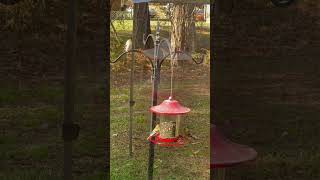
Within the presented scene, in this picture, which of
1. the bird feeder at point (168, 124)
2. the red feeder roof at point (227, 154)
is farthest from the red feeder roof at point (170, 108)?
the red feeder roof at point (227, 154)

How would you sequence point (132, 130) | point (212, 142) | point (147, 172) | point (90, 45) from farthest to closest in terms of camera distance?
point (90, 45), point (147, 172), point (132, 130), point (212, 142)

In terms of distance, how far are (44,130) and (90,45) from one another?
1.11 metres

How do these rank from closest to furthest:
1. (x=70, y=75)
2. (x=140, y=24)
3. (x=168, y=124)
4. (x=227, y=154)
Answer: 1. (x=70, y=75)
2. (x=227, y=154)
3. (x=140, y=24)
4. (x=168, y=124)

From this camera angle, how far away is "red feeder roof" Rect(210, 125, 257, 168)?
1.73m

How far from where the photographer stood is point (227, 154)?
1.74 metres

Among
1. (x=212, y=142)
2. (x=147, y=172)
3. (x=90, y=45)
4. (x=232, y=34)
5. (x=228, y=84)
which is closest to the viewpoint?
(x=212, y=142)

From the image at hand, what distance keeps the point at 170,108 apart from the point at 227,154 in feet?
1.08

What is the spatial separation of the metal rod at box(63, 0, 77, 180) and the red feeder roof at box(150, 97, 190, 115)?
1.73ft

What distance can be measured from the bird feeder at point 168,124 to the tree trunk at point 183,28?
0.22 m

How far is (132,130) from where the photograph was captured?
1982 millimetres

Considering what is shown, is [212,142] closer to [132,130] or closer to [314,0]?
[132,130]

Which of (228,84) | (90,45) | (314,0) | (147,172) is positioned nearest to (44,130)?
(90,45)

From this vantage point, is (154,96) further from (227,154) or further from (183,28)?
(227,154)

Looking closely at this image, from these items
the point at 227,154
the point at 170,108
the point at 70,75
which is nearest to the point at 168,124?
the point at 170,108
